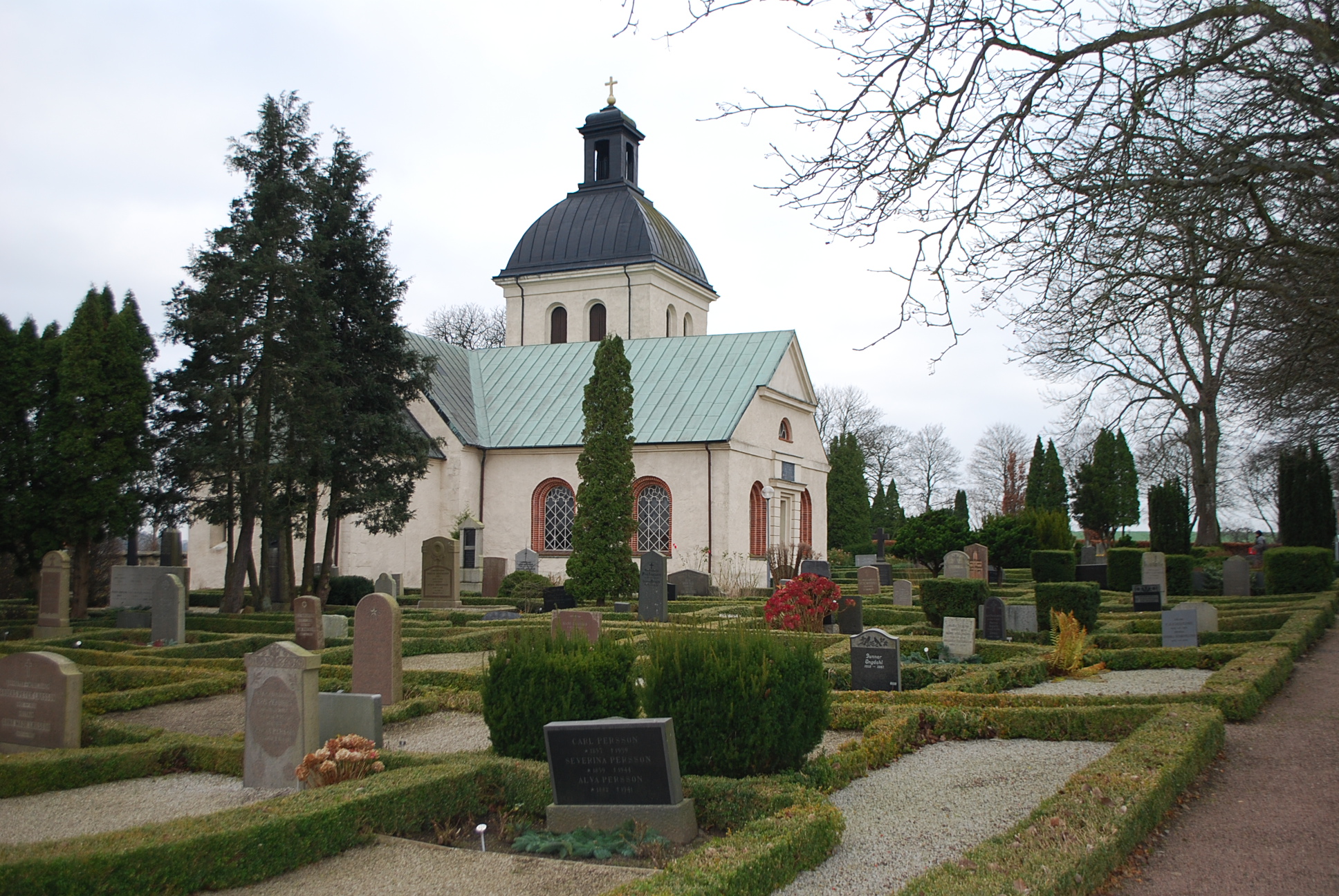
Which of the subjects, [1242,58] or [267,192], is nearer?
[1242,58]

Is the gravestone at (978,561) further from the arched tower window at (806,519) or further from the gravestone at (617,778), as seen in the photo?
the gravestone at (617,778)

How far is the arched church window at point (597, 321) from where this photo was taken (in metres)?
Answer: 33.0

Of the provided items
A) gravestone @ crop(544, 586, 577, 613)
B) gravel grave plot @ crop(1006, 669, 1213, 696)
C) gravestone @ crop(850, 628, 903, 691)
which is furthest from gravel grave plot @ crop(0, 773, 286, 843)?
gravestone @ crop(544, 586, 577, 613)

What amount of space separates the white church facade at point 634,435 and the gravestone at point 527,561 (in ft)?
1.51

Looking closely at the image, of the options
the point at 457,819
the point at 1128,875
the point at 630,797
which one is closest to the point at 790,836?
the point at 630,797

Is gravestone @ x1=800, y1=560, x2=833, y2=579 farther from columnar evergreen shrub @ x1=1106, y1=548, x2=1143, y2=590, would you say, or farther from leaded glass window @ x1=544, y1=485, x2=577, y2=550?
leaded glass window @ x1=544, y1=485, x2=577, y2=550

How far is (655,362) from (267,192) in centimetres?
1282

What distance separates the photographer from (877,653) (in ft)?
33.1

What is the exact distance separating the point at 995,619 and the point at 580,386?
16831mm

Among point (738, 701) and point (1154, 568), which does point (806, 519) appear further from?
point (738, 701)

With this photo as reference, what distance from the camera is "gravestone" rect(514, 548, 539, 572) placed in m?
25.7

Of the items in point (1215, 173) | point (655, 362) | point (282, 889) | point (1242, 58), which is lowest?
point (282, 889)

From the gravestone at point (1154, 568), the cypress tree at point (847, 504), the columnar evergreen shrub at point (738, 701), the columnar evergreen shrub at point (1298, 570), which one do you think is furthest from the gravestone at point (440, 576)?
the cypress tree at point (847, 504)

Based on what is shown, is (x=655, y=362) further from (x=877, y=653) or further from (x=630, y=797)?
(x=630, y=797)
